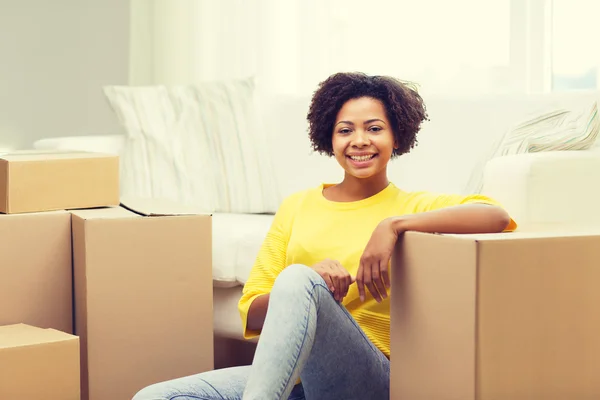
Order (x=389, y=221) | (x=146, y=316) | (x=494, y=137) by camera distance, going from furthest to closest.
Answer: (x=494, y=137)
(x=146, y=316)
(x=389, y=221)

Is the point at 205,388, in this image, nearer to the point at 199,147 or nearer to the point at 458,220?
the point at 458,220

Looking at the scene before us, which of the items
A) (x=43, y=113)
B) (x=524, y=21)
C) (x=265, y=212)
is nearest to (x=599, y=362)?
(x=265, y=212)

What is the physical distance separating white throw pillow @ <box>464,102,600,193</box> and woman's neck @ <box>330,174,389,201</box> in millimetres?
593

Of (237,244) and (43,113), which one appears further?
(43,113)

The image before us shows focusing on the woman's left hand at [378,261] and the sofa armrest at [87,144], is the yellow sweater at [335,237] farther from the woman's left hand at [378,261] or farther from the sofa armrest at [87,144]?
the sofa armrest at [87,144]

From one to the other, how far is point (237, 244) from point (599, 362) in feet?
3.57

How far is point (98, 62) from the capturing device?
394cm

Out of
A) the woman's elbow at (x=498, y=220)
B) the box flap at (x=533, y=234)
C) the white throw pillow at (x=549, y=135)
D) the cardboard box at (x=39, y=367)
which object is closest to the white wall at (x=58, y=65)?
the white throw pillow at (x=549, y=135)

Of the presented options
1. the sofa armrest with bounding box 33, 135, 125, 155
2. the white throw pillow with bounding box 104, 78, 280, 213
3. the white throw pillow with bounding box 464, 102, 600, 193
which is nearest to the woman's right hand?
the white throw pillow with bounding box 464, 102, 600, 193

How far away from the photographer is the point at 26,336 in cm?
158

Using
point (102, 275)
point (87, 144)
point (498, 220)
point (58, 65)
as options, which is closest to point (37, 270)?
point (102, 275)

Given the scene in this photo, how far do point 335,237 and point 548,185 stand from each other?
552 mm

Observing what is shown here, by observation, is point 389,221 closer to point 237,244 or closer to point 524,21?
point 237,244

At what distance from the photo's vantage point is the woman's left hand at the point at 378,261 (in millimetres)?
1186
